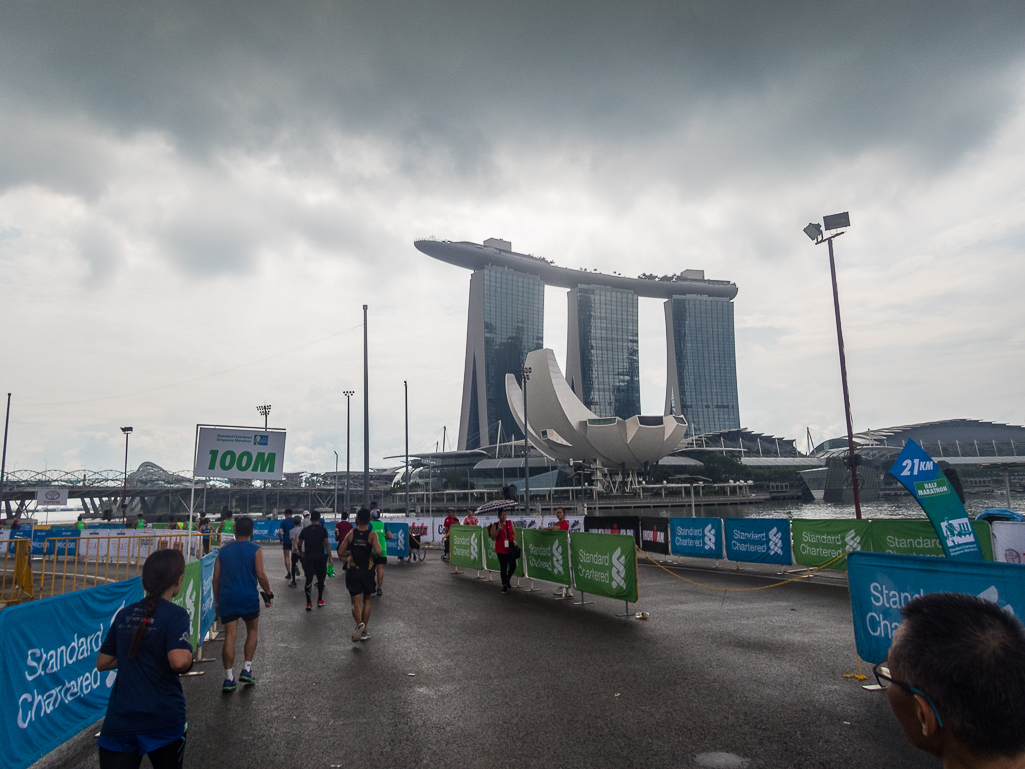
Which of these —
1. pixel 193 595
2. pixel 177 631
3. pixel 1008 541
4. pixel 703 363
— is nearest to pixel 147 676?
pixel 177 631

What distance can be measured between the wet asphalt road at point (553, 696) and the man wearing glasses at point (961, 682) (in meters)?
3.55

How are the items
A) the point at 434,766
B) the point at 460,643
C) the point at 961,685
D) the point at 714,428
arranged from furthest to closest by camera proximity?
1. the point at 714,428
2. the point at 460,643
3. the point at 434,766
4. the point at 961,685

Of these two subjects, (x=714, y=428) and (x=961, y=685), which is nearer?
(x=961, y=685)

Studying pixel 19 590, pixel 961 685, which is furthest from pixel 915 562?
pixel 19 590

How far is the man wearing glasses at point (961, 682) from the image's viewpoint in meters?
1.41

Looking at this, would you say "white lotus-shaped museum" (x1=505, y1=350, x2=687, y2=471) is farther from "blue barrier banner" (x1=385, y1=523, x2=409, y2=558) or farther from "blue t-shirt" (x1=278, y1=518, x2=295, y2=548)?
"blue t-shirt" (x1=278, y1=518, x2=295, y2=548)

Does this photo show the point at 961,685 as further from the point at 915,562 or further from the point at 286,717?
the point at 286,717

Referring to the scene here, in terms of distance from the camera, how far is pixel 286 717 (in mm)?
5641

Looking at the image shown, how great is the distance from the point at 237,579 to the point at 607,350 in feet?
530

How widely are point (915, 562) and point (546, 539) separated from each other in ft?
25.3

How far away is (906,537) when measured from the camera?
12375 mm

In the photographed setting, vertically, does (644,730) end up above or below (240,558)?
below

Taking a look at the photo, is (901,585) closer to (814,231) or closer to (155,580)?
(155,580)

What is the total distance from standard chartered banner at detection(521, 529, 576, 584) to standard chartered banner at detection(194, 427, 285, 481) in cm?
537
